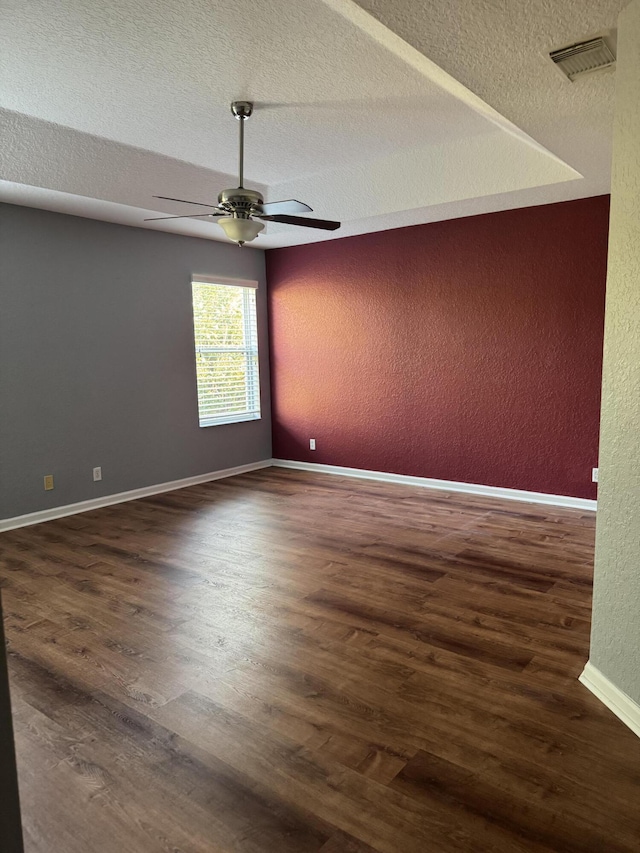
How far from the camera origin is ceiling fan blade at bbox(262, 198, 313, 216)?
10.6 ft

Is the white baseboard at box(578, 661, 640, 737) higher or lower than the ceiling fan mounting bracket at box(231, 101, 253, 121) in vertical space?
lower

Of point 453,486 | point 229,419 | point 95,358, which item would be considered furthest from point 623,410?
point 229,419

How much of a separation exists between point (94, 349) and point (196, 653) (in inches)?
125

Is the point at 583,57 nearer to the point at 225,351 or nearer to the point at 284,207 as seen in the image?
the point at 284,207

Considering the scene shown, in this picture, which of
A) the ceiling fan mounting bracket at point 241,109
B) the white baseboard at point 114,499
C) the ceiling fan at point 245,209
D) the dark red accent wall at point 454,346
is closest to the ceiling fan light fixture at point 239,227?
the ceiling fan at point 245,209

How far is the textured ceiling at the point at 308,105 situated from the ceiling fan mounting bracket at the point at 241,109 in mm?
63

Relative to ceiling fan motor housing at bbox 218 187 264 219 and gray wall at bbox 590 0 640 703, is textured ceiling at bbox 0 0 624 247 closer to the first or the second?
gray wall at bbox 590 0 640 703

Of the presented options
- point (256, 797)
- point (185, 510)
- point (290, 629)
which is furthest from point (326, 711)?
point (185, 510)

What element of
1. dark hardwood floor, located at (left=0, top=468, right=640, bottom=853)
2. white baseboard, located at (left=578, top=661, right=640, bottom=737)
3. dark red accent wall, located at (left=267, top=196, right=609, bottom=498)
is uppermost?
dark red accent wall, located at (left=267, top=196, right=609, bottom=498)

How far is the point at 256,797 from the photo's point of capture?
5.66 feet

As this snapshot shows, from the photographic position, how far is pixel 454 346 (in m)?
5.15

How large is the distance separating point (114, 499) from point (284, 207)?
10.1 feet

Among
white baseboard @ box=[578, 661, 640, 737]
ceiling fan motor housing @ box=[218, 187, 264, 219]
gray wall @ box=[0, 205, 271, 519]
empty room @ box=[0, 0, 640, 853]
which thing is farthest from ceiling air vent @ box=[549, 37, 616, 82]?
gray wall @ box=[0, 205, 271, 519]

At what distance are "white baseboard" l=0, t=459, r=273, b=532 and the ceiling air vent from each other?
4.47m
